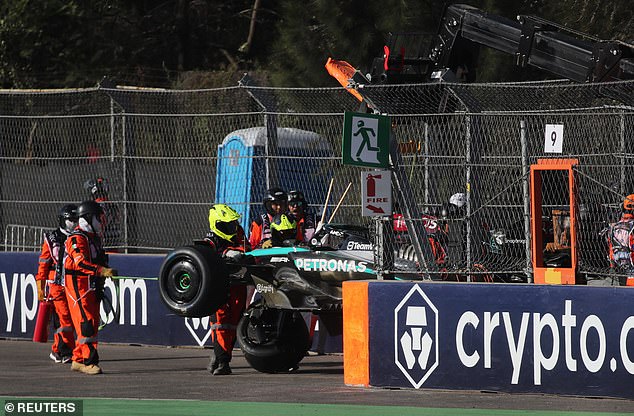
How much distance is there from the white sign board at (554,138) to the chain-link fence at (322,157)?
0.16 metres

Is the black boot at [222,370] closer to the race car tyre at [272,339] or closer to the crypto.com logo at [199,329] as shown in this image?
the race car tyre at [272,339]

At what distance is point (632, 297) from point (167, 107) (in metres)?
7.70

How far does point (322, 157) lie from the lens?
1557 centimetres

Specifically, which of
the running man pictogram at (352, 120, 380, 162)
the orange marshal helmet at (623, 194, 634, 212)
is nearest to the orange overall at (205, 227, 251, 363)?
the running man pictogram at (352, 120, 380, 162)

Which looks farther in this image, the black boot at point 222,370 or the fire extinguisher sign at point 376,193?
the black boot at point 222,370

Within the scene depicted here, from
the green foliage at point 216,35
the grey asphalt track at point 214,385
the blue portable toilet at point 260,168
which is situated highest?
the green foliage at point 216,35

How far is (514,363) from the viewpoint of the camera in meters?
12.2

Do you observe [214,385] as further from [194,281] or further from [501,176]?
[501,176]

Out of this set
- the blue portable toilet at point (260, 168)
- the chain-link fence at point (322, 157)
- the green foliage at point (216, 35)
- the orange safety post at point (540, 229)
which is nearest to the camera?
the orange safety post at point (540, 229)

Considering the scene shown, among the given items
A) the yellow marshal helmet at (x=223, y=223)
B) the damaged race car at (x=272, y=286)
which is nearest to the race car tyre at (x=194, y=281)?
the damaged race car at (x=272, y=286)

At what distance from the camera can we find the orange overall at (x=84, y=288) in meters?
14.3

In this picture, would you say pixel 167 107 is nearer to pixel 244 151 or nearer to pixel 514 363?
pixel 244 151
